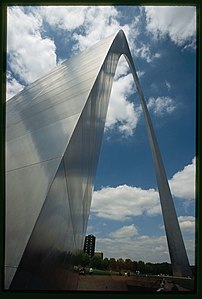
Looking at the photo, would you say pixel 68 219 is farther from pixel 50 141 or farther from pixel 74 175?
pixel 50 141

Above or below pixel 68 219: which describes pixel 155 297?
below

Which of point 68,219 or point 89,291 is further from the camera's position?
point 68,219

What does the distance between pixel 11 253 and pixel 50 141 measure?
0.70 metres

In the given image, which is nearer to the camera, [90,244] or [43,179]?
[43,179]

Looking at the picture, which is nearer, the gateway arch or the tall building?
the gateway arch

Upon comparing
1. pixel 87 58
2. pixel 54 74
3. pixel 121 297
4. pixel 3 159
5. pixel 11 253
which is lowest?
pixel 121 297

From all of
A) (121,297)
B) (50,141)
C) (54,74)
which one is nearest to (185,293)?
(121,297)

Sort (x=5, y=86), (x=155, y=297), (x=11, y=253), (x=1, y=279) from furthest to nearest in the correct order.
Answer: (x=5, y=86) < (x=155, y=297) < (x=1, y=279) < (x=11, y=253)

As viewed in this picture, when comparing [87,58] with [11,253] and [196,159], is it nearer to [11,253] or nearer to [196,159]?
[196,159]

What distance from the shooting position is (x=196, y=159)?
2.09 m

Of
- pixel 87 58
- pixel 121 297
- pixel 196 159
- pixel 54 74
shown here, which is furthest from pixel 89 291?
pixel 87 58

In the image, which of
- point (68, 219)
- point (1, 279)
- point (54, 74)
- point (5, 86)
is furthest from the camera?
point (54, 74)

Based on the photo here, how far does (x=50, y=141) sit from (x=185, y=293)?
1072mm

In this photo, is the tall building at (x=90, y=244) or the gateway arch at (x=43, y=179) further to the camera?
the tall building at (x=90, y=244)
